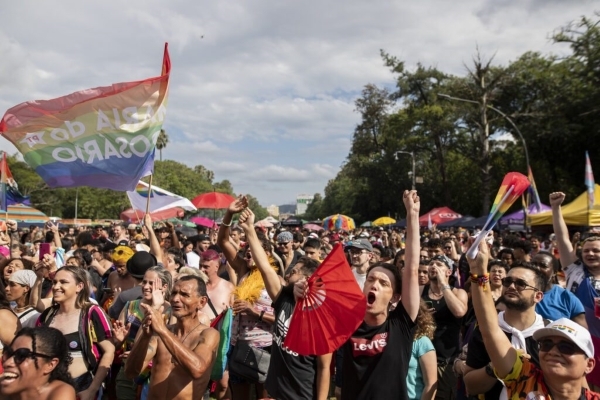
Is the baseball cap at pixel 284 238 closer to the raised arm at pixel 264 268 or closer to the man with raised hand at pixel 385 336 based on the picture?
the raised arm at pixel 264 268

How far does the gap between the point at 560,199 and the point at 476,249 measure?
8.99ft

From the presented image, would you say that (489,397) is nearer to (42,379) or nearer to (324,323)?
(324,323)

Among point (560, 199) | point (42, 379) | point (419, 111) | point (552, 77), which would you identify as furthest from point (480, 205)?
point (42, 379)

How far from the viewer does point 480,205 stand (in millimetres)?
45656

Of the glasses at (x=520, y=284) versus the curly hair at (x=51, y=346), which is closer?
the curly hair at (x=51, y=346)

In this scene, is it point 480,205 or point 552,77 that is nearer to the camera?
point 552,77

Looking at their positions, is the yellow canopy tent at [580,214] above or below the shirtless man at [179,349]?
above

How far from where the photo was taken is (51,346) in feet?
10.2

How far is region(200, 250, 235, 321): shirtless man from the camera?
5441 millimetres

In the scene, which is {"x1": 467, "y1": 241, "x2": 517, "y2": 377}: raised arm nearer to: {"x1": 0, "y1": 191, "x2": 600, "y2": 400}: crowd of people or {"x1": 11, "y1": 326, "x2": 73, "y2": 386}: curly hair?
{"x1": 0, "y1": 191, "x2": 600, "y2": 400}: crowd of people

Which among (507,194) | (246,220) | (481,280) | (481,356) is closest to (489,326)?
(481,280)

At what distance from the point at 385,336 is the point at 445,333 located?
1967 millimetres

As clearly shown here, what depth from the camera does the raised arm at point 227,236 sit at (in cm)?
439

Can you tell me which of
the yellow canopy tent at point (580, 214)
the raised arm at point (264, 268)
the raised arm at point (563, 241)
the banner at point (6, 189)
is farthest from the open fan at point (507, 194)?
the yellow canopy tent at point (580, 214)
